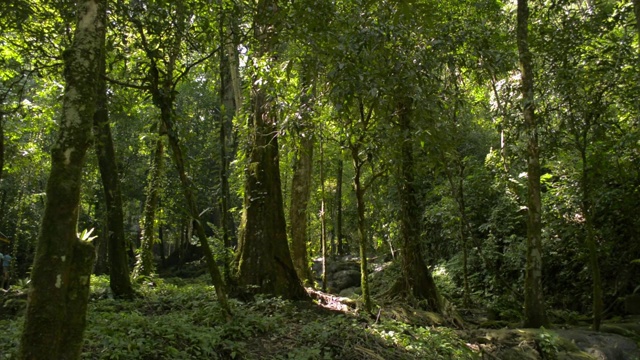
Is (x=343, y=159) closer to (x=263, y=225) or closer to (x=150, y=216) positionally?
(x=263, y=225)

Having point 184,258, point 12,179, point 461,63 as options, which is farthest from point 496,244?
point 12,179

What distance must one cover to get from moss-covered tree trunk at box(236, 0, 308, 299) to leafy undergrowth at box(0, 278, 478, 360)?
53 centimetres

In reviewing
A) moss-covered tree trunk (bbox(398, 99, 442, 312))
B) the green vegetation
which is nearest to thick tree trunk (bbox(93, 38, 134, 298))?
the green vegetation

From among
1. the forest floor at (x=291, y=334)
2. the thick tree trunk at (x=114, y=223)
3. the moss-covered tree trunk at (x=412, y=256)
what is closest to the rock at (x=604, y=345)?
the forest floor at (x=291, y=334)

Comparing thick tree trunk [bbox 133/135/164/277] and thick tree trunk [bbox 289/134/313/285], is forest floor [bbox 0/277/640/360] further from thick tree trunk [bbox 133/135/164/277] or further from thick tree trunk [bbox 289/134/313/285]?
thick tree trunk [bbox 133/135/164/277]

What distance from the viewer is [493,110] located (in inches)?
436

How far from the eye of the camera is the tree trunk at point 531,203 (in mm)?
9047

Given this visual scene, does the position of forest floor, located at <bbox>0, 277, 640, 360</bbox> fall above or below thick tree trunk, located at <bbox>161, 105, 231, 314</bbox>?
below

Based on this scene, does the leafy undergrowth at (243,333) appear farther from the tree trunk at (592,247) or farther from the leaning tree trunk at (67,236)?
the tree trunk at (592,247)

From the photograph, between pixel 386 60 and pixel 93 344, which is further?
pixel 386 60

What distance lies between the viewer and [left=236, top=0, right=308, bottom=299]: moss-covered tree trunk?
8766 mm

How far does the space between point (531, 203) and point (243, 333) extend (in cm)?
645

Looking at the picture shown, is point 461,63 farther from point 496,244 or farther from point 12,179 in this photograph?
point 12,179

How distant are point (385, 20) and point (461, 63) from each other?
1.64m
